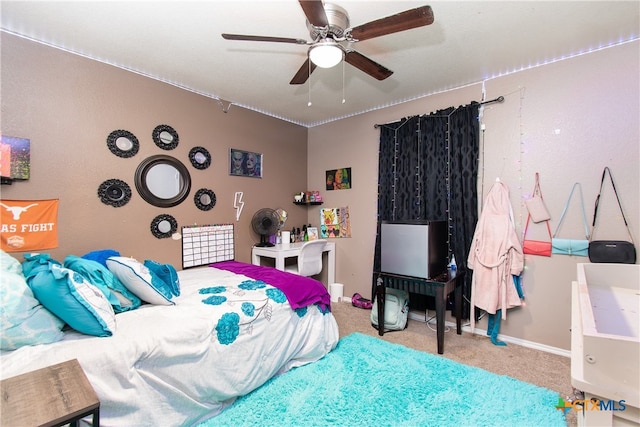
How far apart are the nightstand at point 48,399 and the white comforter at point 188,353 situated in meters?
0.30

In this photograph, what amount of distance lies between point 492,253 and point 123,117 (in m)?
3.48

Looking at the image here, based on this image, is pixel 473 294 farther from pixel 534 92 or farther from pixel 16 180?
pixel 16 180

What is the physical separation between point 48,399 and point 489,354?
2765mm

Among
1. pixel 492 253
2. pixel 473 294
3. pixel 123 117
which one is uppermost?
pixel 123 117

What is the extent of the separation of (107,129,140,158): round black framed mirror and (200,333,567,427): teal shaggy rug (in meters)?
2.23

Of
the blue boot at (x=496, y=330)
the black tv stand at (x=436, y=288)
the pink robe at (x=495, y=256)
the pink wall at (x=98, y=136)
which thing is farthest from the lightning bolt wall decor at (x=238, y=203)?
the blue boot at (x=496, y=330)

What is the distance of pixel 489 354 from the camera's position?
94.1 inches

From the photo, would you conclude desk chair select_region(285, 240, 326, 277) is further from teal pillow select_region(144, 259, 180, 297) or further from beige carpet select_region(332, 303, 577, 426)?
teal pillow select_region(144, 259, 180, 297)

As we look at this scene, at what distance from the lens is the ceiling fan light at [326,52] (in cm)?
163

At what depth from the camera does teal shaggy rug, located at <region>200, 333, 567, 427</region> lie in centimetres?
162

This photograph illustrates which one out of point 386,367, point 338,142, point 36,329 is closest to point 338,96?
point 338,142

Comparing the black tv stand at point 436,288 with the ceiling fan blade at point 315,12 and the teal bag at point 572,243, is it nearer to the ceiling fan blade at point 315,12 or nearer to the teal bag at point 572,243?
the teal bag at point 572,243

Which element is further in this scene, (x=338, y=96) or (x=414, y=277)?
(x=338, y=96)

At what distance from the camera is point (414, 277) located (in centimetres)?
260
